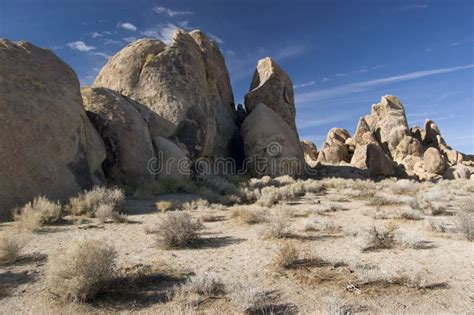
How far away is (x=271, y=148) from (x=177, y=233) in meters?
15.3

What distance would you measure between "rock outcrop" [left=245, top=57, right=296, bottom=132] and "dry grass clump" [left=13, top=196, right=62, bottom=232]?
1961 centimetres

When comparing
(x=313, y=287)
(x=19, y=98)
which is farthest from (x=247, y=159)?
(x=313, y=287)

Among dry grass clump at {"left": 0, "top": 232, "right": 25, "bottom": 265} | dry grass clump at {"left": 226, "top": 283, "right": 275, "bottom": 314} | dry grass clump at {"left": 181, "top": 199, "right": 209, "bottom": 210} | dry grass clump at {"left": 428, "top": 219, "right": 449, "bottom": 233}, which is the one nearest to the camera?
dry grass clump at {"left": 226, "top": 283, "right": 275, "bottom": 314}

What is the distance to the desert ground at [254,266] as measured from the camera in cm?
404

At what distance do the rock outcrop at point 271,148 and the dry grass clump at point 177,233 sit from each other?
14.1 metres

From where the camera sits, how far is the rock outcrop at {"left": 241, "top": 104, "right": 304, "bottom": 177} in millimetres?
20750

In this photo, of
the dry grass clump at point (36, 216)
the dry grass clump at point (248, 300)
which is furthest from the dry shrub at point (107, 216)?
the dry grass clump at point (248, 300)

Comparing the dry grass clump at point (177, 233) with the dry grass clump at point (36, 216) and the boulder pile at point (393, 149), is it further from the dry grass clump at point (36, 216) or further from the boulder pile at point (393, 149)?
the boulder pile at point (393, 149)

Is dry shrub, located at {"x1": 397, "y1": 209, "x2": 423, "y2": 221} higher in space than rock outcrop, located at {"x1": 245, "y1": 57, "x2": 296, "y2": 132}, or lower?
lower

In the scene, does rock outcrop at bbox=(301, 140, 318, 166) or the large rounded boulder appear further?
rock outcrop at bbox=(301, 140, 318, 166)

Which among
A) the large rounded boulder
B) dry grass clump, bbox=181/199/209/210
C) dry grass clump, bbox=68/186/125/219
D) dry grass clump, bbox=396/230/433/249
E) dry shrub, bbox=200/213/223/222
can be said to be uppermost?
the large rounded boulder

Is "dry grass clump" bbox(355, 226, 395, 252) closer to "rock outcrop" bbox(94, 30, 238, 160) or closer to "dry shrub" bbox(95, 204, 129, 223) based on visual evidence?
"dry shrub" bbox(95, 204, 129, 223)

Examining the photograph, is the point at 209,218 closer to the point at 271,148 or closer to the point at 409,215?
the point at 409,215

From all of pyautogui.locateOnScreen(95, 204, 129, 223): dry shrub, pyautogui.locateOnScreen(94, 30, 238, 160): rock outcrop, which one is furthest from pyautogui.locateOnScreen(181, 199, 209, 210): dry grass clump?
pyautogui.locateOnScreen(94, 30, 238, 160): rock outcrop
